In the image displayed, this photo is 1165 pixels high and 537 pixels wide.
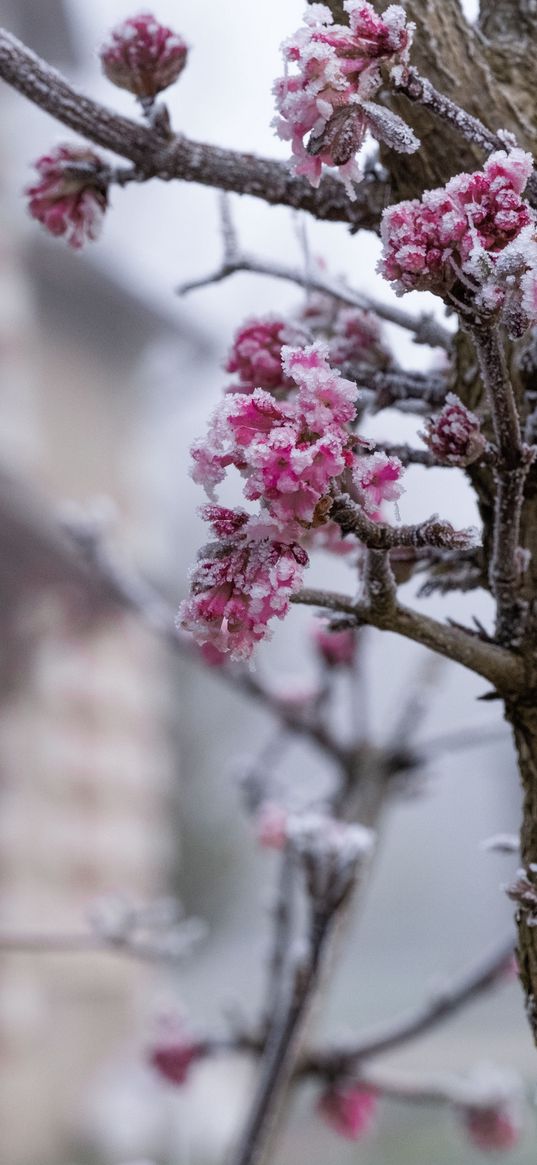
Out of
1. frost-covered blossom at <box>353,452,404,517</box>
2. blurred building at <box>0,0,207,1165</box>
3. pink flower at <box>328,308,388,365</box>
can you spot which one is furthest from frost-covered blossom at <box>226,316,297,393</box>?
blurred building at <box>0,0,207,1165</box>

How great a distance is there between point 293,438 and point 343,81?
0.15 m

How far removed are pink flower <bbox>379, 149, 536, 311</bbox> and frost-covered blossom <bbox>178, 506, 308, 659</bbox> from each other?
0.10 metres

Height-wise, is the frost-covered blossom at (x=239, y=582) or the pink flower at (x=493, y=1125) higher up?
the frost-covered blossom at (x=239, y=582)

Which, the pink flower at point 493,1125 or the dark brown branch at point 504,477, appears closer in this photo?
the dark brown branch at point 504,477

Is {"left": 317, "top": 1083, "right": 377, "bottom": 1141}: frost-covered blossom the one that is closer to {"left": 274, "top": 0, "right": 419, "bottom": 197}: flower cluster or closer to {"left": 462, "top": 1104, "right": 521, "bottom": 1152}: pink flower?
{"left": 462, "top": 1104, "right": 521, "bottom": 1152}: pink flower

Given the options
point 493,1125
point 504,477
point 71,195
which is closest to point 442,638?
point 504,477

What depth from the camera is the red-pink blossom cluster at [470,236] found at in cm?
39

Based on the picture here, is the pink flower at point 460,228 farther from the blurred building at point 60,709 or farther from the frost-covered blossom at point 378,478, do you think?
the blurred building at point 60,709

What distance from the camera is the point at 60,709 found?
456 centimetres

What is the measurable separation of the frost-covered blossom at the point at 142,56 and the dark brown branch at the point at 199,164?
3 cm

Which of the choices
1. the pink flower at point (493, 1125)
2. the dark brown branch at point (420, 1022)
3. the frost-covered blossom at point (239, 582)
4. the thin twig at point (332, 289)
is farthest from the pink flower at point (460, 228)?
the pink flower at point (493, 1125)

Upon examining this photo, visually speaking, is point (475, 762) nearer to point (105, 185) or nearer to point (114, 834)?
point (114, 834)

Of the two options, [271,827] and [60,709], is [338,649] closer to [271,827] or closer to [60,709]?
[271,827]

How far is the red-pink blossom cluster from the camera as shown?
0.39 meters
